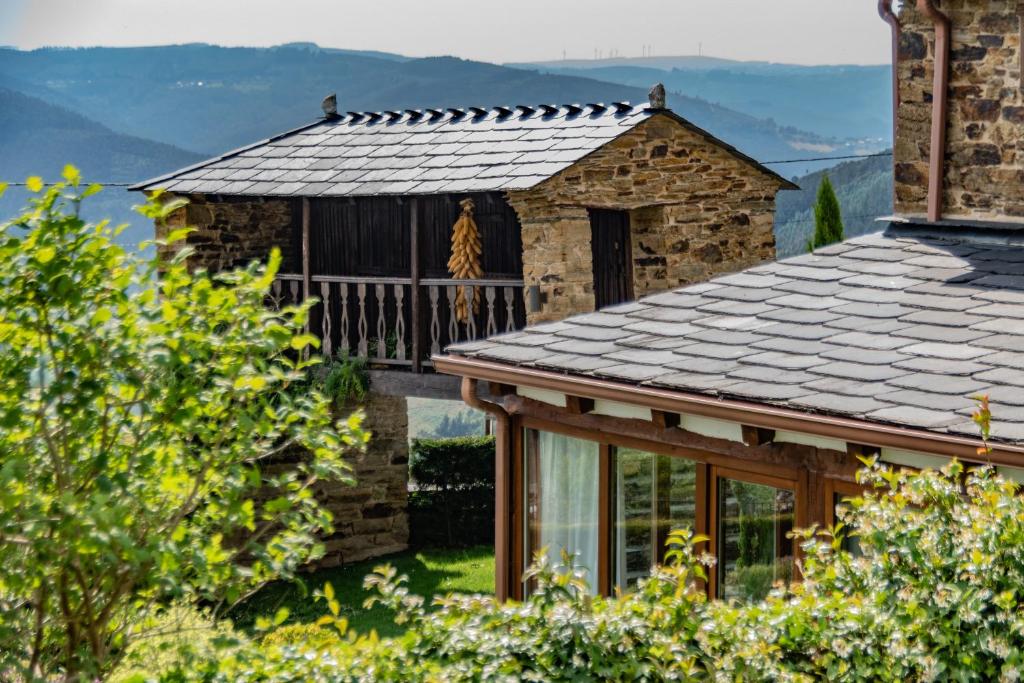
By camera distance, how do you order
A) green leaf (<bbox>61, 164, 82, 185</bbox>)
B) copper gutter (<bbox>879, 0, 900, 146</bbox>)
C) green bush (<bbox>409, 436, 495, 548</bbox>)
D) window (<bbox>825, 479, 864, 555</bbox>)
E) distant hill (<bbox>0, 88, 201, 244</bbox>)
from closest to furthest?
green leaf (<bbox>61, 164, 82, 185</bbox>) < window (<bbox>825, 479, 864, 555</bbox>) < copper gutter (<bbox>879, 0, 900, 146</bbox>) < green bush (<bbox>409, 436, 495, 548</bbox>) < distant hill (<bbox>0, 88, 201, 244</bbox>)

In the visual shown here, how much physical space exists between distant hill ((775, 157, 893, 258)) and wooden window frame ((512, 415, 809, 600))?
29.4 metres

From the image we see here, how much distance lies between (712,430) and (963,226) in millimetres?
2783

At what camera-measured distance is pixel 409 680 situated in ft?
15.0

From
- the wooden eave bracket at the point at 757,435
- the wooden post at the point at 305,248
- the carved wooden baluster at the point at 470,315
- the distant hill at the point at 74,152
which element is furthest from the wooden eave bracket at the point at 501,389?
the distant hill at the point at 74,152

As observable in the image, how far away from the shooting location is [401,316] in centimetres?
1515

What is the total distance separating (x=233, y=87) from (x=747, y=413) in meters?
92.6

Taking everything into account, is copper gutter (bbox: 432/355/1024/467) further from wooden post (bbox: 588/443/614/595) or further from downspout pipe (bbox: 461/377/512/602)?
wooden post (bbox: 588/443/614/595)

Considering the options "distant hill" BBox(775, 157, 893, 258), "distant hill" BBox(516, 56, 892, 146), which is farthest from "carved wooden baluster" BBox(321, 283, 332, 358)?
"distant hill" BBox(516, 56, 892, 146)

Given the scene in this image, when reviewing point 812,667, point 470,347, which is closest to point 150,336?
point 812,667

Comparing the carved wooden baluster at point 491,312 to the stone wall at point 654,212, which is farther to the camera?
the carved wooden baluster at point 491,312

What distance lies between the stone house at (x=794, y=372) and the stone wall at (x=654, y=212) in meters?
4.65

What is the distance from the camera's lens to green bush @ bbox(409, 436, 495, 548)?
57.3 ft

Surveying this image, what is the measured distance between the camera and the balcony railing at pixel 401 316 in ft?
47.4

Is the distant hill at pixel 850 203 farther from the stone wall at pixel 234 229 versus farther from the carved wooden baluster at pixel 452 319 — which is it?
the carved wooden baluster at pixel 452 319
